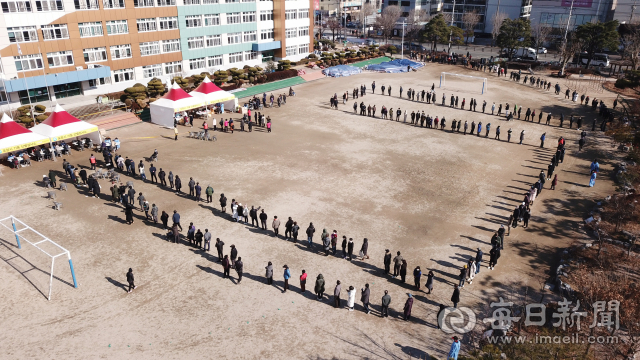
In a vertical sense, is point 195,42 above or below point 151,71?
above

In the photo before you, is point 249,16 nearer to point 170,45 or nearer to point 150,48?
point 170,45

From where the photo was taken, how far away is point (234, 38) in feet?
190

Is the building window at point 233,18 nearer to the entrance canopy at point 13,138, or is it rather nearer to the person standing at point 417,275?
the entrance canopy at point 13,138

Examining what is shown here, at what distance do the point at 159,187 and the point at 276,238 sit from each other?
9.06 meters

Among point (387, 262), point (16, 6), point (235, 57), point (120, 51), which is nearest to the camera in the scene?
point (387, 262)

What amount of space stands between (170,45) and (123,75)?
6723 millimetres

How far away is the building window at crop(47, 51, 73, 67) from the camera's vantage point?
41728mm

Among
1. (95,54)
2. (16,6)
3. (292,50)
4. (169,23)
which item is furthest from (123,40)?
(292,50)

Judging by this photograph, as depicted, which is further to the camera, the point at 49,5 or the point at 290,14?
the point at 290,14

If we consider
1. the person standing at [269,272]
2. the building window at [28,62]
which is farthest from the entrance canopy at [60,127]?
the person standing at [269,272]

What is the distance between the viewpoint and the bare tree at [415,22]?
79.8 meters

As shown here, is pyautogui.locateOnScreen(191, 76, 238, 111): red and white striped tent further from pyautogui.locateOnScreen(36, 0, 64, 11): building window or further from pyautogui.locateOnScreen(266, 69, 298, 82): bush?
pyautogui.locateOnScreen(36, 0, 64, 11): building window

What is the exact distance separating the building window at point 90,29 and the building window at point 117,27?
0.91m

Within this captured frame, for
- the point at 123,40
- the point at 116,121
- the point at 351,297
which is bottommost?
the point at 351,297
